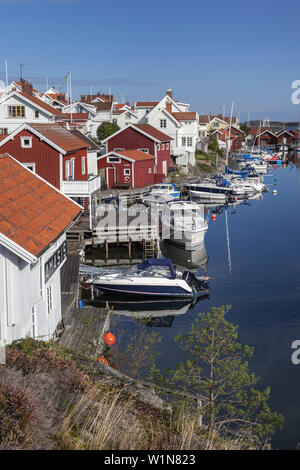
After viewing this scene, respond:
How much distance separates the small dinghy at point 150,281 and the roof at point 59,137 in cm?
902

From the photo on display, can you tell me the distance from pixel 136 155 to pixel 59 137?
67.7 ft

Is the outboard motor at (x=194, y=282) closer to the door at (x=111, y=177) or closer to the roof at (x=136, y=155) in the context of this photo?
the door at (x=111, y=177)

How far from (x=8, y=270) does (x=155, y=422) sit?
4.29 meters

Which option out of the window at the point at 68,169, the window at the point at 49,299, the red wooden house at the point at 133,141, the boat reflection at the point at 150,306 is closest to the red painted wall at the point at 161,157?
the red wooden house at the point at 133,141

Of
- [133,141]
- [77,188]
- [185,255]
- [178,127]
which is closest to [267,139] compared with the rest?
[178,127]

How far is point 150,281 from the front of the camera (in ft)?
81.5

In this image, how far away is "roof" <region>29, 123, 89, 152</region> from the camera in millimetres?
30266

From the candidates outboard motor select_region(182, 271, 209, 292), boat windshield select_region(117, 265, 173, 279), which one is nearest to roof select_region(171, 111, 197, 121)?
outboard motor select_region(182, 271, 209, 292)

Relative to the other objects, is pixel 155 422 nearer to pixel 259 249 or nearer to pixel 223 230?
pixel 259 249

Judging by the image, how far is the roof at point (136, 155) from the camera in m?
50.6

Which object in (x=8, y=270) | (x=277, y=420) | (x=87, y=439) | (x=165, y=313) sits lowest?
(x=165, y=313)

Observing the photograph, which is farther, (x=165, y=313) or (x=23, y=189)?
(x=165, y=313)

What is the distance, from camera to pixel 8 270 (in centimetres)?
1012
